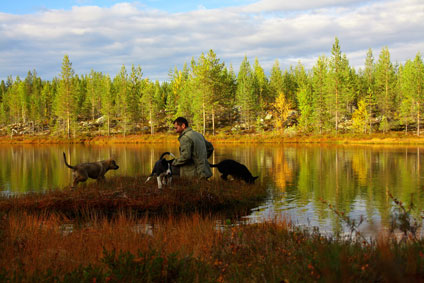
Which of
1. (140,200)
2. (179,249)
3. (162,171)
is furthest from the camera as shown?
(162,171)

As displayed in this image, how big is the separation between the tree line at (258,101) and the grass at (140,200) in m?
56.6

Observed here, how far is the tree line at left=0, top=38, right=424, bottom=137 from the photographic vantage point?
70.1m

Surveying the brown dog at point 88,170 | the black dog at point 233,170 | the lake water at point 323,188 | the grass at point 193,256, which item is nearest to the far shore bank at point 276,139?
the lake water at point 323,188

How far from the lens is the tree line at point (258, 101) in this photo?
70062 mm

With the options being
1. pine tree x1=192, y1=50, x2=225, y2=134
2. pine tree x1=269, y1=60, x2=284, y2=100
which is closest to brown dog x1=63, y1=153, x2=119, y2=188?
pine tree x1=192, y1=50, x2=225, y2=134

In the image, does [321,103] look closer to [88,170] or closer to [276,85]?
[276,85]

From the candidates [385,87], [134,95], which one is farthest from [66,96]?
[385,87]

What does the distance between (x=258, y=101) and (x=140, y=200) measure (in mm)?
93107

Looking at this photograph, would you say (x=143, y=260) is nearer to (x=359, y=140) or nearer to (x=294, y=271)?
(x=294, y=271)

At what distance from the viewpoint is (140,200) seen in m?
11.2

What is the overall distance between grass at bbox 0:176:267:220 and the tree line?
56570mm

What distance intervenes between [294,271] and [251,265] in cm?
90

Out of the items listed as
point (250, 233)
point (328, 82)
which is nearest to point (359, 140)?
point (328, 82)

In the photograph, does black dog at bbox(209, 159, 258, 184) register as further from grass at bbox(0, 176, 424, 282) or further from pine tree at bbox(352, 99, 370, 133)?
pine tree at bbox(352, 99, 370, 133)
